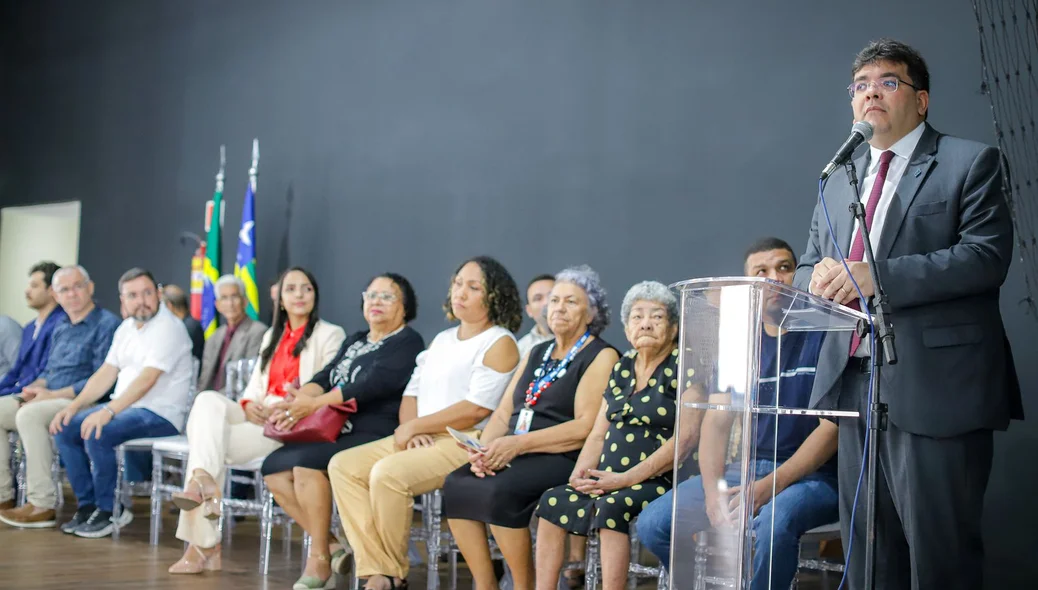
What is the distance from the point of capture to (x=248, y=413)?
4.55m

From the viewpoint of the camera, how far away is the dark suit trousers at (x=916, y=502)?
200cm

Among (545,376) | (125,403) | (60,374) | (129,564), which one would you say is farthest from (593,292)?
(60,374)

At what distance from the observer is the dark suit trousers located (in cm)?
200

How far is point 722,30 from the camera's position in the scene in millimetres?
4930

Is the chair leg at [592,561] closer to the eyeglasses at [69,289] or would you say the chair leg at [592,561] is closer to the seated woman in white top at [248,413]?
the seated woman in white top at [248,413]

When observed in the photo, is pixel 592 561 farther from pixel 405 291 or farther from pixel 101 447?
pixel 101 447

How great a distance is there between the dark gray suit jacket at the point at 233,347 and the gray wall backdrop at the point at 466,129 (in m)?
0.65

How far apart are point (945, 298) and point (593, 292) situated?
1.94 metres

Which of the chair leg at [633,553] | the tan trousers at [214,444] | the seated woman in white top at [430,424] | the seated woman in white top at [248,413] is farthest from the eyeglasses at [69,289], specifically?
the chair leg at [633,553]

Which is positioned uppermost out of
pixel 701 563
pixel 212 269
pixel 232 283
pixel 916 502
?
pixel 212 269

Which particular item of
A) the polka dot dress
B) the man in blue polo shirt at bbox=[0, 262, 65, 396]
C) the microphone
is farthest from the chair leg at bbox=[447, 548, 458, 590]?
the man in blue polo shirt at bbox=[0, 262, 65, 396]

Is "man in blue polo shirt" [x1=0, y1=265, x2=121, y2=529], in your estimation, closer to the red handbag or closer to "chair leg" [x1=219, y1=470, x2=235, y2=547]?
"chair leg" [x1=219, y1=470, x2=235, y2=547]

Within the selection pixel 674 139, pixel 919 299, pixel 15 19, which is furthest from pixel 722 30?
pixel 15 19

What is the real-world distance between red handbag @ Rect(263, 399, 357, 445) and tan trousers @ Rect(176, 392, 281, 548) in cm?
27
